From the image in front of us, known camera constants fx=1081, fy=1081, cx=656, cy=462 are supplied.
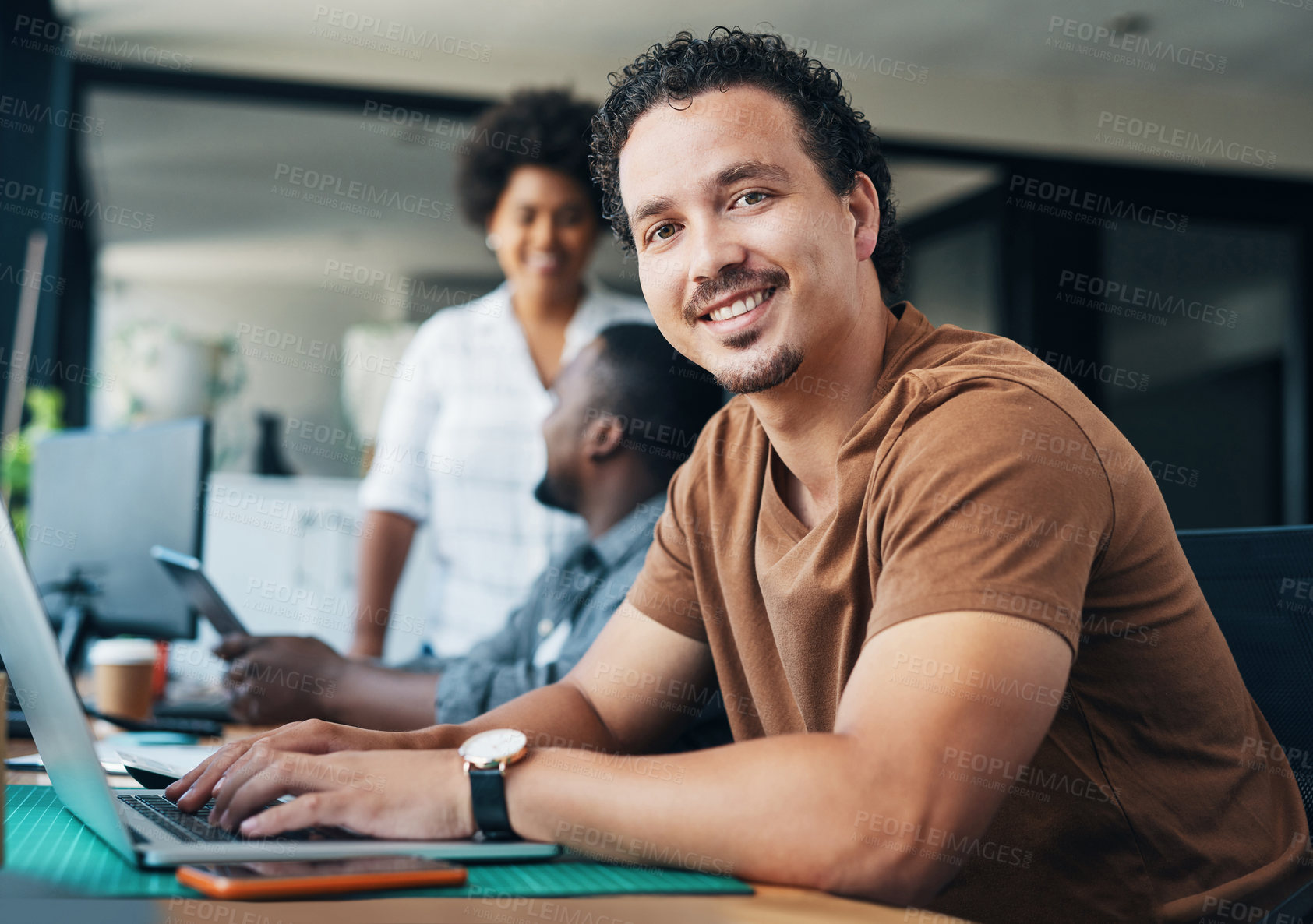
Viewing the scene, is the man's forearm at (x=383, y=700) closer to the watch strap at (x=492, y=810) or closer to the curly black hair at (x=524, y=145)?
the watch strap at (x=492, y=810)

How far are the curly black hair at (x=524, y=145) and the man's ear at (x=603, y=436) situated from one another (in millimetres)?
967

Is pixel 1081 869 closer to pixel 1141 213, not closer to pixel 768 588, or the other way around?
pixel 768 588

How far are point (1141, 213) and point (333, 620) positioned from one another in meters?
3.68

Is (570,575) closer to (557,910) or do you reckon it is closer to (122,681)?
(122,681)

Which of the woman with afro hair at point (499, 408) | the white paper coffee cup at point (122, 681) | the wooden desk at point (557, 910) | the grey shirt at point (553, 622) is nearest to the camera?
the wooden desk at point (557, 910)

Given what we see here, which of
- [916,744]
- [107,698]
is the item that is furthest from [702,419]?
[916,744]

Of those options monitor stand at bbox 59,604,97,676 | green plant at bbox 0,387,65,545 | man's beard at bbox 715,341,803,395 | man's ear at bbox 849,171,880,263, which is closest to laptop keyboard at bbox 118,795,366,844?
man's beard at bbox 715,341,803,395

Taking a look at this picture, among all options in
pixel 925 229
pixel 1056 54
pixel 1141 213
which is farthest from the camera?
pixel 925 229

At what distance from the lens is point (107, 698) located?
183cm

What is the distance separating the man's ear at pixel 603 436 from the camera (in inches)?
74.8

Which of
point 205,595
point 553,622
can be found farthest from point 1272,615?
point 205,595

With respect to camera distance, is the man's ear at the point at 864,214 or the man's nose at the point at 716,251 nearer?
the man's nose at the point at 716,251

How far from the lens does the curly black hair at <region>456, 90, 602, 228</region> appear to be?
2717 mm

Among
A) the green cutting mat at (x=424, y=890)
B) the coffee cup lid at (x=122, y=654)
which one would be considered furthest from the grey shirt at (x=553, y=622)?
the green cutting mat at (x=424, y=890)
